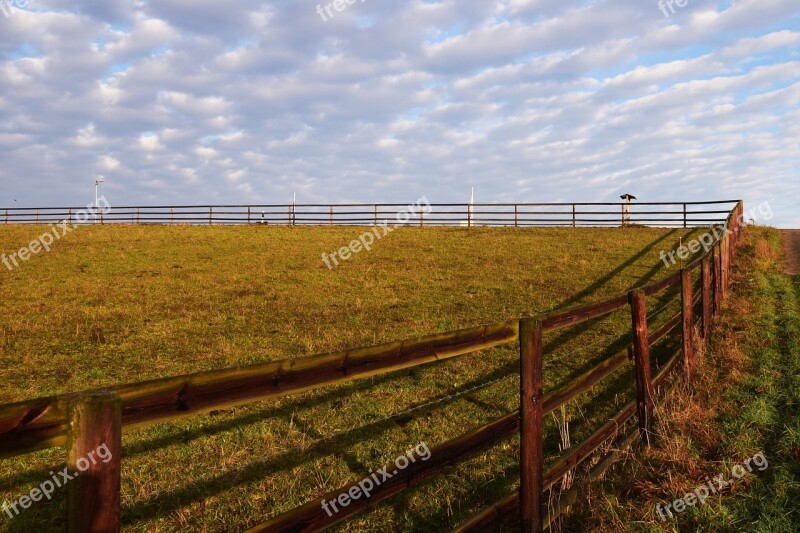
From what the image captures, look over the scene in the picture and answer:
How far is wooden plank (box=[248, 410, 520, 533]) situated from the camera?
8.50ft

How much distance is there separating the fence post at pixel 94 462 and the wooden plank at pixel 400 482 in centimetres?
67

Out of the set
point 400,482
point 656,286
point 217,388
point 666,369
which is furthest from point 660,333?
point 217,388

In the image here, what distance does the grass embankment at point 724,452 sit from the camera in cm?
427

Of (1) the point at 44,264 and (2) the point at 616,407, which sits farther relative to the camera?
(1) the point at 44,264

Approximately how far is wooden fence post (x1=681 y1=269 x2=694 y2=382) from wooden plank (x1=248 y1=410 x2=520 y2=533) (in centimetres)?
468

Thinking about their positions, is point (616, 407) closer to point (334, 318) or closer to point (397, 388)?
point (397, 388)

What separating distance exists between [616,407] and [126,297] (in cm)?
1287

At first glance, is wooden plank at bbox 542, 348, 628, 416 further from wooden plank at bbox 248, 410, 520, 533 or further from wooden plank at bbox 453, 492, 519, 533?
wooden plank at bbox 453, 492, 519, 533

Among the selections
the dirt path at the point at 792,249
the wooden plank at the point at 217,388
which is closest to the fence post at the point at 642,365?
the wooden plank at the point at 217,388

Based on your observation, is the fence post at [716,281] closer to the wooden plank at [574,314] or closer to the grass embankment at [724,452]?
the grass embankment at [724,452]

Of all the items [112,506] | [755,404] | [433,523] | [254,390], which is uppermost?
[254,390]

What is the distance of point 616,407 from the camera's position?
7168 mm

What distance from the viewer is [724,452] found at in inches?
207

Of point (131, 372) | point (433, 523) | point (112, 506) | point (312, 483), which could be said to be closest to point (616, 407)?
point (433, 523)
